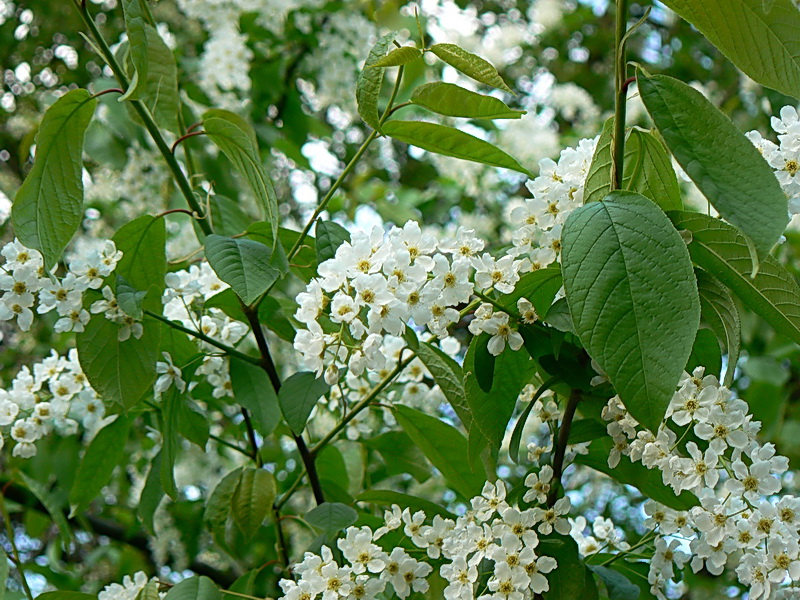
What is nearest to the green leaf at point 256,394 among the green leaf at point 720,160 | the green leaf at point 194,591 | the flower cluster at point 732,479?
the green leaf at point 194,591

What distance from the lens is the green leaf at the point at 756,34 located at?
0.60 metres

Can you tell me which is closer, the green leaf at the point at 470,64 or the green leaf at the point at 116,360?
the green leaf at the point at 470,64

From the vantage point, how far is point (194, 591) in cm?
81

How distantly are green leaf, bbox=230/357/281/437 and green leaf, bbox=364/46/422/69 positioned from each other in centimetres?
37

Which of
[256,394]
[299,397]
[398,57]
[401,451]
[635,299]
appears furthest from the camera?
[401,451]

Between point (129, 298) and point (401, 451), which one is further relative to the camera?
point (401, 451)

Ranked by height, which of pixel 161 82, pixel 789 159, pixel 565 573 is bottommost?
pixel 565 573

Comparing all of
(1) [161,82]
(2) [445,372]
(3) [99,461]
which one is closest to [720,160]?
(2) [445,372]

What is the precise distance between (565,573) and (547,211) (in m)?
0.28

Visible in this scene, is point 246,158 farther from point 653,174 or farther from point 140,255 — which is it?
point 653,174

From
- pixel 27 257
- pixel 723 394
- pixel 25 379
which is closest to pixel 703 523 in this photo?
pixel 723 394

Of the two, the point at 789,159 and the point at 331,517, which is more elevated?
the point at 789,159

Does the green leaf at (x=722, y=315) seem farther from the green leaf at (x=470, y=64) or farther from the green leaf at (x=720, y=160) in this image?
the green leaf at (x=470, y=64)

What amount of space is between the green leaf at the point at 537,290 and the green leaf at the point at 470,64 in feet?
0.48
